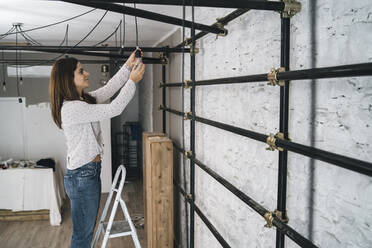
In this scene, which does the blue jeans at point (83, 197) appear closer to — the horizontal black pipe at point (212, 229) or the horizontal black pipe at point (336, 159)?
the horizontal black pipe at point (212, 229)

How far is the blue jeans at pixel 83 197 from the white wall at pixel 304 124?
3.04 feet

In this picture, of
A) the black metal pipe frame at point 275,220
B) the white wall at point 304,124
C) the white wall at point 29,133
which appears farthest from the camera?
the white wall at point 29,133

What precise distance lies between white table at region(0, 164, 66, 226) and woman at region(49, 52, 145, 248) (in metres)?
2.67

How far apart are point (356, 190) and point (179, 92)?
8.95 ft

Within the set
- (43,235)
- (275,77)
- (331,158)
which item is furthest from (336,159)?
(43,235)

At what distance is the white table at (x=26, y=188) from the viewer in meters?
4.86

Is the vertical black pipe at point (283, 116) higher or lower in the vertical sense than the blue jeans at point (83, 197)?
higher

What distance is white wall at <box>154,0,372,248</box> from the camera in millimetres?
1086

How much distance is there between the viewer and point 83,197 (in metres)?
2.37

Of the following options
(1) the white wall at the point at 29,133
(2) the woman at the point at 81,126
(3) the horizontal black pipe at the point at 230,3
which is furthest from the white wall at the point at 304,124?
(1) the white wall at the point at 29,133

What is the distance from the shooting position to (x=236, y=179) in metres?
2.06

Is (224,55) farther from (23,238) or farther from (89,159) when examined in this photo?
(23,238)

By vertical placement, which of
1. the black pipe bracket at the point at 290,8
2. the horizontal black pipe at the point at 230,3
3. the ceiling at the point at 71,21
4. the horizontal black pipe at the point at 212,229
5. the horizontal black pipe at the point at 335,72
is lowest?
the horizontal black pipe at the point at 212,229

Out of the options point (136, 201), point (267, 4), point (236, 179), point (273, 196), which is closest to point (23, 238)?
point (136, 201)
